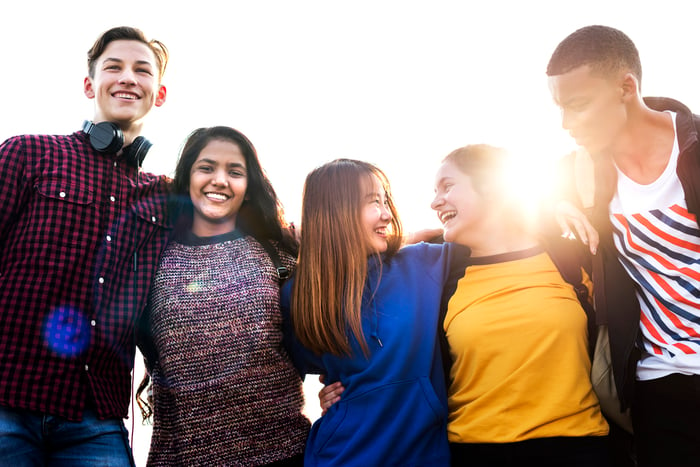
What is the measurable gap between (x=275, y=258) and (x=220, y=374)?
70cm

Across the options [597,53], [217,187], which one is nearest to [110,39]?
[217,187]

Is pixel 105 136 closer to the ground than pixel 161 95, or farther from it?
closer to the ground

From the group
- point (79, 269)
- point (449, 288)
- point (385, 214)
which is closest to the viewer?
point (79, 269)

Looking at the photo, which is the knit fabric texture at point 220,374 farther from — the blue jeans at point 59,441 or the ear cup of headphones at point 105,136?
the ear cup of headphones at point 105,136

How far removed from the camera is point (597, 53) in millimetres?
2557

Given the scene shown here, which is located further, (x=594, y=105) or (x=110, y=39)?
(x=110, y=39)

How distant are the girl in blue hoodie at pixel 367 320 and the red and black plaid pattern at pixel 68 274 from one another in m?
0.82

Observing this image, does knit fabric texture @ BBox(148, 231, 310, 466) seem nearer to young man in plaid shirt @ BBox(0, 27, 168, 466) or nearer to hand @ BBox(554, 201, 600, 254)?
young man in plaid shirt @ BBox(0, 27, 168, 466)

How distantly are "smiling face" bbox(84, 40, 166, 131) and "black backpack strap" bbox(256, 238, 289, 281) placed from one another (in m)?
0.97

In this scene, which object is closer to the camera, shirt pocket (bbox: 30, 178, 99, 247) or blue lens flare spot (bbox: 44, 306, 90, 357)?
blue lens flare spot (bbox: 44, 306, 90, 357)

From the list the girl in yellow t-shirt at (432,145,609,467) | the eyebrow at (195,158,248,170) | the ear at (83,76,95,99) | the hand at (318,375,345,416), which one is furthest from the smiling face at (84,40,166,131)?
the girl in yellow t-shirt at (432,145,609,467)

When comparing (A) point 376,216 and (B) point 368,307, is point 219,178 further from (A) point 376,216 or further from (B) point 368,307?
(B) point 368,307

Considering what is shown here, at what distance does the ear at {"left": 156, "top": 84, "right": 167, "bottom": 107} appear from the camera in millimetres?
3273

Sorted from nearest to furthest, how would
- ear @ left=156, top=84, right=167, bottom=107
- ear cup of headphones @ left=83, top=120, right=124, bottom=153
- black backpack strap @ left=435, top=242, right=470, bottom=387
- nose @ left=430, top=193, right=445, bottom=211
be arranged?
black backpack strap @ left=435, top=242, right=470, bottom=387
ear cup of headphones @ left=83, top=120, right=124, bottom=153
nose @ left=430, top=193, right=445, bottom=211
ear @ left=156, top=84, right=167, bottom=107
